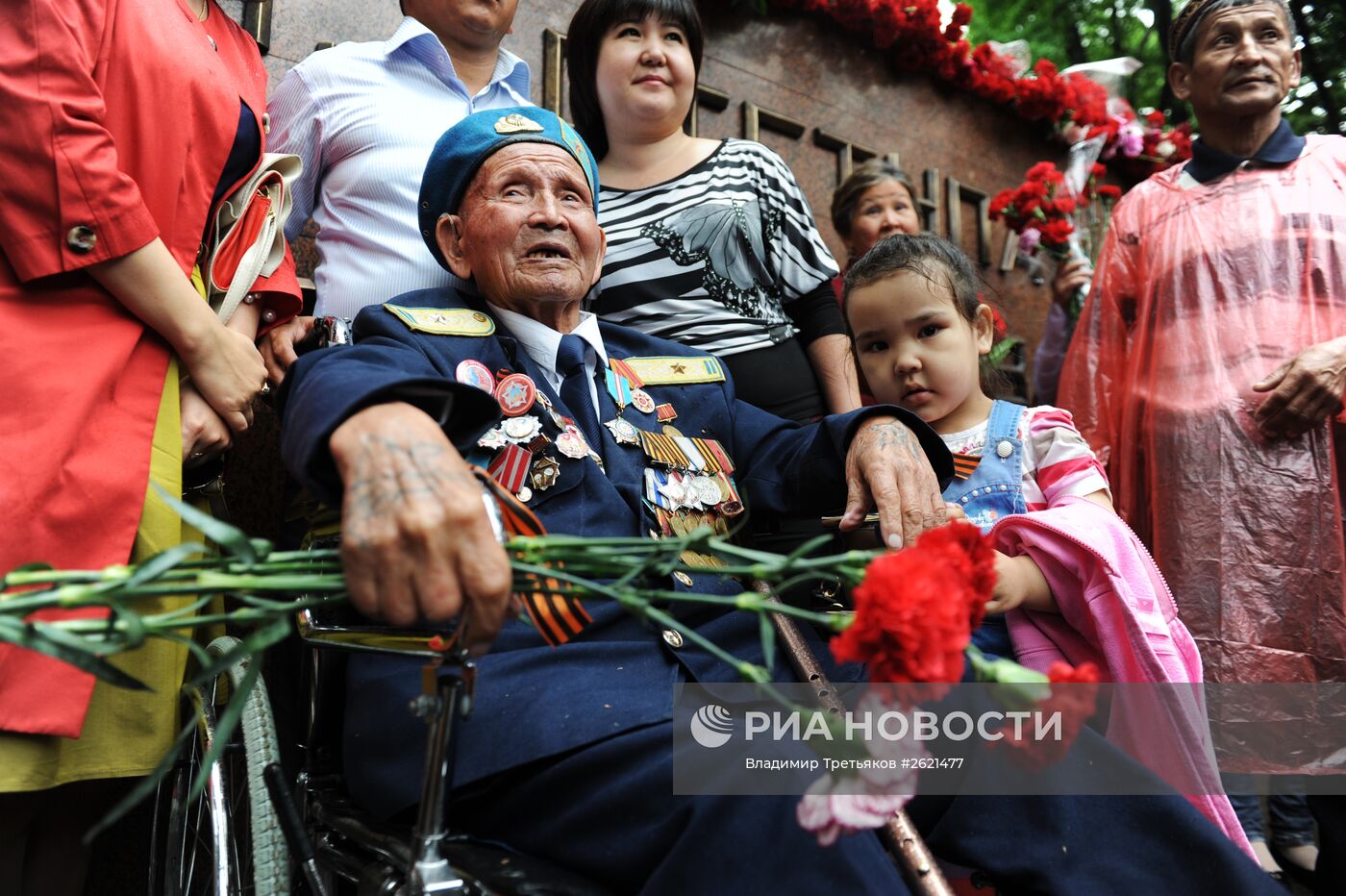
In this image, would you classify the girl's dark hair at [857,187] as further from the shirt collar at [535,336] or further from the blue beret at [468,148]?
the shirt collar at [535,336]

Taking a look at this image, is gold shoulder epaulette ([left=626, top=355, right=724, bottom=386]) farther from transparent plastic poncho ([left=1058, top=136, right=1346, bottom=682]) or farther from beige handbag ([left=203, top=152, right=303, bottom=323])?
transparent plastic poncho ([left=1058, top=136, right=1346, bottom=682])

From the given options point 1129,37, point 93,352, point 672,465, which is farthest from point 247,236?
point 1129,37

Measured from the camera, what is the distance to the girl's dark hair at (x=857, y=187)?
4094 mm

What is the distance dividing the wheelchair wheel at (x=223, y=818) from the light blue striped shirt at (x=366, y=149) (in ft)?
3.23

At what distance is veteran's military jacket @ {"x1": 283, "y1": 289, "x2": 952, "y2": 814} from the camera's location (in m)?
1.42

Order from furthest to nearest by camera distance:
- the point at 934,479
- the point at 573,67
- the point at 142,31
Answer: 1. the point at 573,67
2. the point at 142,31
3. the point at 934,479

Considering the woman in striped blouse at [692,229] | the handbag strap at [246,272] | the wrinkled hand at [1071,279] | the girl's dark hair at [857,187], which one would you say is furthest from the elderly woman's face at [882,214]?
the handbag strap at [246,272]

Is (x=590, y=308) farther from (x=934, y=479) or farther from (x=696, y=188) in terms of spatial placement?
(x=934, y=479)

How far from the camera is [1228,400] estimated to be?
3039 millimetres

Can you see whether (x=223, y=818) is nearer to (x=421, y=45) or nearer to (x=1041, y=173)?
(x=421, y=45)

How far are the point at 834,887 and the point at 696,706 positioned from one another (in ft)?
1.51

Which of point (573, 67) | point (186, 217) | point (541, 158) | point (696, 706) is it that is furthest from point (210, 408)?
point (573, 67)

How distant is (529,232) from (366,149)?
0.72 m

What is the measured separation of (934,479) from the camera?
183 cm
